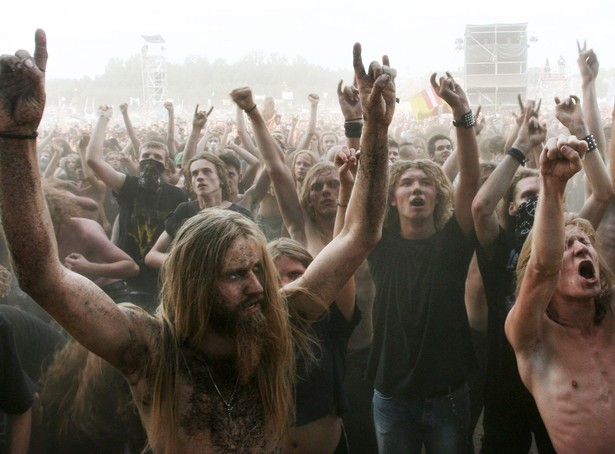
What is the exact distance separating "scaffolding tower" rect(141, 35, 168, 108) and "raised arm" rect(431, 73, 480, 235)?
19485 mm

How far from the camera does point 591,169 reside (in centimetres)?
305

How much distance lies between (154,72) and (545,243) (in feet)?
75.9

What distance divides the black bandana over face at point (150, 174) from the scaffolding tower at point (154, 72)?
57.4 feet

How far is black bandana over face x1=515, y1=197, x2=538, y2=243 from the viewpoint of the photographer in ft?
10.6

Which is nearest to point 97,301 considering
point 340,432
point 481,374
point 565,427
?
point 340,432

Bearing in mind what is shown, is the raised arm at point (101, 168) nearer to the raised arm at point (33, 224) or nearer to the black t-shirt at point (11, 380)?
Result: the black t-shirt at point (11, 380)

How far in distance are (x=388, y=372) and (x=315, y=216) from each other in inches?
38.9

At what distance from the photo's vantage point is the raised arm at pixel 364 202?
2.07m

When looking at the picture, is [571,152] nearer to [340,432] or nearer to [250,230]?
[250,230]

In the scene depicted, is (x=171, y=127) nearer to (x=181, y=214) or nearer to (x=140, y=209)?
(x=140, y=209)

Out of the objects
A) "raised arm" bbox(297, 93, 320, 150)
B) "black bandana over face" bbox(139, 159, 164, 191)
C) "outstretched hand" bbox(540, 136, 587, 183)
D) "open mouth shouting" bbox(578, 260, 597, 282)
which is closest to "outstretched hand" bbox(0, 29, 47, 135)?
"outstretched hand" bbox(540, 136, 587, 183)

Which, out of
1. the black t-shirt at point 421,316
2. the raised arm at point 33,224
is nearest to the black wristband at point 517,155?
the black t-shirt at point 421,316

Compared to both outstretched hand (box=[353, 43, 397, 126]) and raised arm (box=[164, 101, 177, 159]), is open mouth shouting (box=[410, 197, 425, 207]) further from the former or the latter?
raised arm (box=[164, 101, 177, 159])

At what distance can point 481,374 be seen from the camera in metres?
3.49
